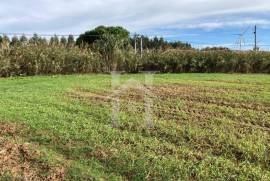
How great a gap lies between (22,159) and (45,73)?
12.4 metres

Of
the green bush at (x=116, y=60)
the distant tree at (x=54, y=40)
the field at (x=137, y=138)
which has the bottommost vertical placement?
the field at (x=137, y=138)

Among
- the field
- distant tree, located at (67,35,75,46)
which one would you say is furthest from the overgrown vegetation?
the field

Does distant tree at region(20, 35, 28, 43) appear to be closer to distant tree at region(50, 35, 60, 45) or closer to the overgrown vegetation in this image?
the overgrown vegetation

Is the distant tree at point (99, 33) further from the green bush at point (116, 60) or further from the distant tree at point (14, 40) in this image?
the distant tree at point (14, 40)

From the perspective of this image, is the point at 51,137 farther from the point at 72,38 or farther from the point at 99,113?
the point at 72,38

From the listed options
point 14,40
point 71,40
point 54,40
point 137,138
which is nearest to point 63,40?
point 71,40

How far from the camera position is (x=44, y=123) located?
25.2 feet

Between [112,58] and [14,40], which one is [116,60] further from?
[14,40]

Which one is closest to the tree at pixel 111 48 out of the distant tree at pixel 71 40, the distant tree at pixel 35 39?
the distant tree at pixel 71 40

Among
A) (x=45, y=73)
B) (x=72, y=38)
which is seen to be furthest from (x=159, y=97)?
(x=72, y=38)

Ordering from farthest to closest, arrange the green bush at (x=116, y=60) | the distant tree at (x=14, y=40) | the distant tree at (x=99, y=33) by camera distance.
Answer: the distant tree at (x=99, y=33), the distant tree at (x=14, y=40), the green bush at (x=116, y=60)

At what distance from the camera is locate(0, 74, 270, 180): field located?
5523 mm

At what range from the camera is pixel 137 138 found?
669 cm

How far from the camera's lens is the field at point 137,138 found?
5.52 meters
